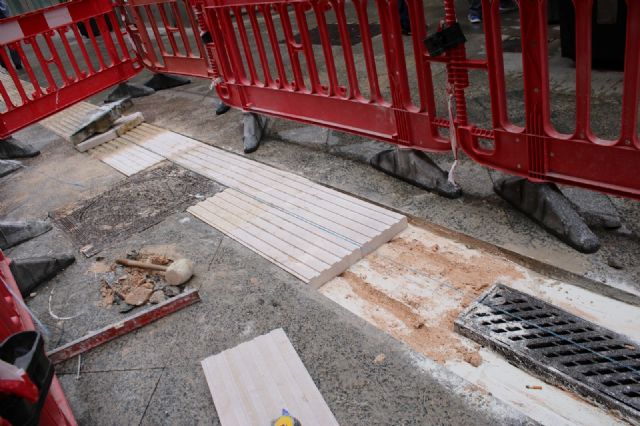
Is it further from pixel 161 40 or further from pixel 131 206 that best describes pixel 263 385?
pixel 161 40

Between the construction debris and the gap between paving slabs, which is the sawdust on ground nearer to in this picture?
the gap between paving slabs

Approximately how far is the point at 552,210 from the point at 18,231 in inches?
164

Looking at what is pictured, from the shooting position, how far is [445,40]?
3023 millimetres

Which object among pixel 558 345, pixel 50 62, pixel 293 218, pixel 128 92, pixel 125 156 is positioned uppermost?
pixel 50 62

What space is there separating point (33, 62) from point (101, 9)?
7655 millimetres

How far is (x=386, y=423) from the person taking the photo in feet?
6.86

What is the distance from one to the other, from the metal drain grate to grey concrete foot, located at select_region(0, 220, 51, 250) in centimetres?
368

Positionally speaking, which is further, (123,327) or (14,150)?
(14,150)

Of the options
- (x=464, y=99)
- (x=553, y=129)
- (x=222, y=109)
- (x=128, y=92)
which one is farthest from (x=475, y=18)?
(x=128, y=92)

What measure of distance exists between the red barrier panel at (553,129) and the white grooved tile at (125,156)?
359cm

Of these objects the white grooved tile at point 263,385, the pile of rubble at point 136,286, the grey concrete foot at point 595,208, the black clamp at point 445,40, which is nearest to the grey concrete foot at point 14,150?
the pile of rubble at point 136,286

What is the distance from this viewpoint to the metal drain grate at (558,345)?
6.73 ft

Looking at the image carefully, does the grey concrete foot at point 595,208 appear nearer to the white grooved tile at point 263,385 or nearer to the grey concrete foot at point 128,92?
the white grooved tile at point 263,385

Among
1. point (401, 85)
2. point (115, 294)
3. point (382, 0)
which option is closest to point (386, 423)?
point (115, 294)
